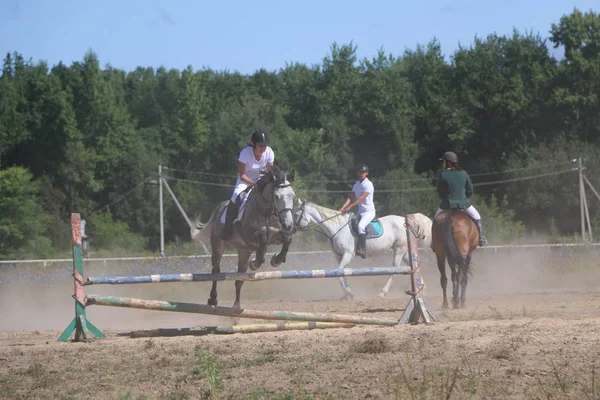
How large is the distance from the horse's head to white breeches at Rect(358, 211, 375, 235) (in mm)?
7602

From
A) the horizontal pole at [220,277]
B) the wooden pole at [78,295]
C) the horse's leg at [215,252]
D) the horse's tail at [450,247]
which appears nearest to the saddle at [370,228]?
the horse's tail at [450,247]

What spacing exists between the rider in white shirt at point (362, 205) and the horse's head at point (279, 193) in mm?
7387

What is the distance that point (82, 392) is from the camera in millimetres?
8102

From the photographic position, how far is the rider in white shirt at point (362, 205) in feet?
65.7

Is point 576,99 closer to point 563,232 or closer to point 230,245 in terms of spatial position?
point 563,232

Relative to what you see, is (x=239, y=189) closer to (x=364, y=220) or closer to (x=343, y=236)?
(x=343, y=236)

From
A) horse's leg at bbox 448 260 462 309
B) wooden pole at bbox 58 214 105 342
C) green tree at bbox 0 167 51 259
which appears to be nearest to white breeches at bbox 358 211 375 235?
horse's leg at bbox 448 260 462 309

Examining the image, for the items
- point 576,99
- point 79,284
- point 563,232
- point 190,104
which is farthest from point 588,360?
point 190,104

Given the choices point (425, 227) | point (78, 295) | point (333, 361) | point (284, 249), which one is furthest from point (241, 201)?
point (425, 227)

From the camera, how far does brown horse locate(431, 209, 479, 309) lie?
51.0 ft

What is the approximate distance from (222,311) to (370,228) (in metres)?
9.23

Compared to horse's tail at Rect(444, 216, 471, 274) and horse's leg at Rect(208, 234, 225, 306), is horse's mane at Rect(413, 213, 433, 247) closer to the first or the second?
horse's tail at Rect(444, 216, 471, 274)

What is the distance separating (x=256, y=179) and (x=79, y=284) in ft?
11.0

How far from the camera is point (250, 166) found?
536 inches
